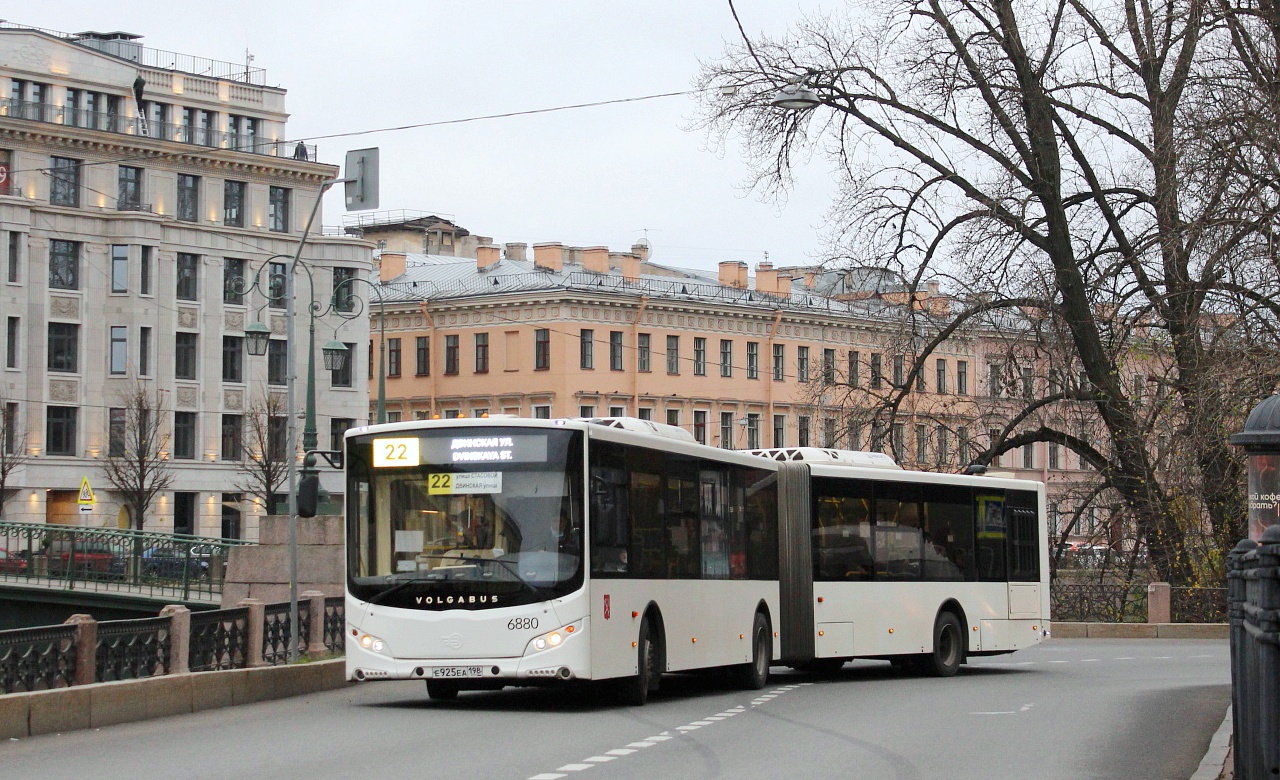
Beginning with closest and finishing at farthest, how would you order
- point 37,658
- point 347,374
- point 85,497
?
1. point 37,658
2. point 85,497
3. point 347,374

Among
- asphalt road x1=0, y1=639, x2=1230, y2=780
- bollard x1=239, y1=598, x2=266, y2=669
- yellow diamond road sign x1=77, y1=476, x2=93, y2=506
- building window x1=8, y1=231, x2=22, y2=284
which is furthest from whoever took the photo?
building window x1=8, y1=231, x2=22, y2=284

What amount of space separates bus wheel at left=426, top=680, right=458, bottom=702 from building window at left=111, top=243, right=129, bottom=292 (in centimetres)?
5941

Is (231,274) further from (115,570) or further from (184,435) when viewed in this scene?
(115,570)

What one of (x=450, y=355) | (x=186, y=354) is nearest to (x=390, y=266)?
(x=450, y=355)

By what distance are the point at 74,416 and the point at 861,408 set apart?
4588 centimetres

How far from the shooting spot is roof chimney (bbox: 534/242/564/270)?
294ft

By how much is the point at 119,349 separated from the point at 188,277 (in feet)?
14.6

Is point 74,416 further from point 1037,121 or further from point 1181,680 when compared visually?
point 1181,680

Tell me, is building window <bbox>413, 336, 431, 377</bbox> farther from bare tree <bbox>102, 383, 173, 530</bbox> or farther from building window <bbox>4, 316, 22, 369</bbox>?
building window <bbox>4, 316, 22, 369</bbox>

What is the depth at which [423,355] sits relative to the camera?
90.5 meters

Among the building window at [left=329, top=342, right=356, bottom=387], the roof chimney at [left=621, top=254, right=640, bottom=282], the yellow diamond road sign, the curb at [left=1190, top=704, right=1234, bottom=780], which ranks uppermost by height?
the roof chimney at [left=621, top=254, right=640, bottom=282]

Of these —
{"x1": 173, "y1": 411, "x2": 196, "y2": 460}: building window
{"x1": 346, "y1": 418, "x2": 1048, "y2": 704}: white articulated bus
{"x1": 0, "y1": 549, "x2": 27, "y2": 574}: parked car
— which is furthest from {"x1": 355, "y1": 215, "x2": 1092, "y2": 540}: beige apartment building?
{"x1": 346, "y1": 418, "x2": 1048, "y2": 704}: white articulated bus

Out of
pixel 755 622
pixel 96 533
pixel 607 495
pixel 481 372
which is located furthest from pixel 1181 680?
pixel 481 372

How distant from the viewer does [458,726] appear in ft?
54.4
